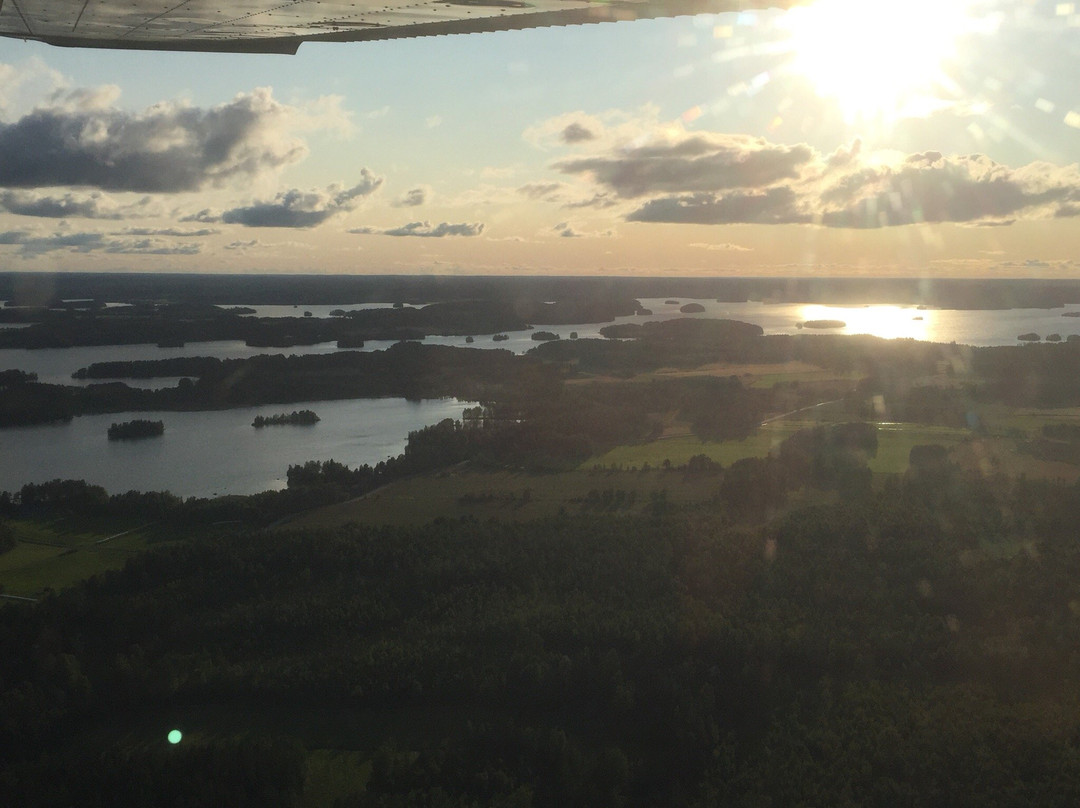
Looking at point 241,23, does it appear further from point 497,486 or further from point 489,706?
point 497,486

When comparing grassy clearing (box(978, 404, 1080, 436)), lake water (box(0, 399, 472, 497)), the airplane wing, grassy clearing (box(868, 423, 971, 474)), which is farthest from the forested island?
the airplane wing

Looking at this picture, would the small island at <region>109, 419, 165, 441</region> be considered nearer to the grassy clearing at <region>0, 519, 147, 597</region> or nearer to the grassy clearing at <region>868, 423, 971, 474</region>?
the grassy clearing at <region>0, 519, 147, 597</region>

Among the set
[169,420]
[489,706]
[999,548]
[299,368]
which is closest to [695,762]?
[489,706]

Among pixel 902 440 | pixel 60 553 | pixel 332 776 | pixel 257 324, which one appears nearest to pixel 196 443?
pixel 60 553

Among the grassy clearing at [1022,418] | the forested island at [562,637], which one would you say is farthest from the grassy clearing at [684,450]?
the grassy clearing at [1022,418]

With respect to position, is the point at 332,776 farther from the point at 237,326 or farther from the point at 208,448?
the point at 237,326

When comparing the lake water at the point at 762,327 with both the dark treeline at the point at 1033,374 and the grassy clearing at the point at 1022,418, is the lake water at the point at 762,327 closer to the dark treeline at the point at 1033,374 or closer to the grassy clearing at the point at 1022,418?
the dark treeline at the point at 1033,374
